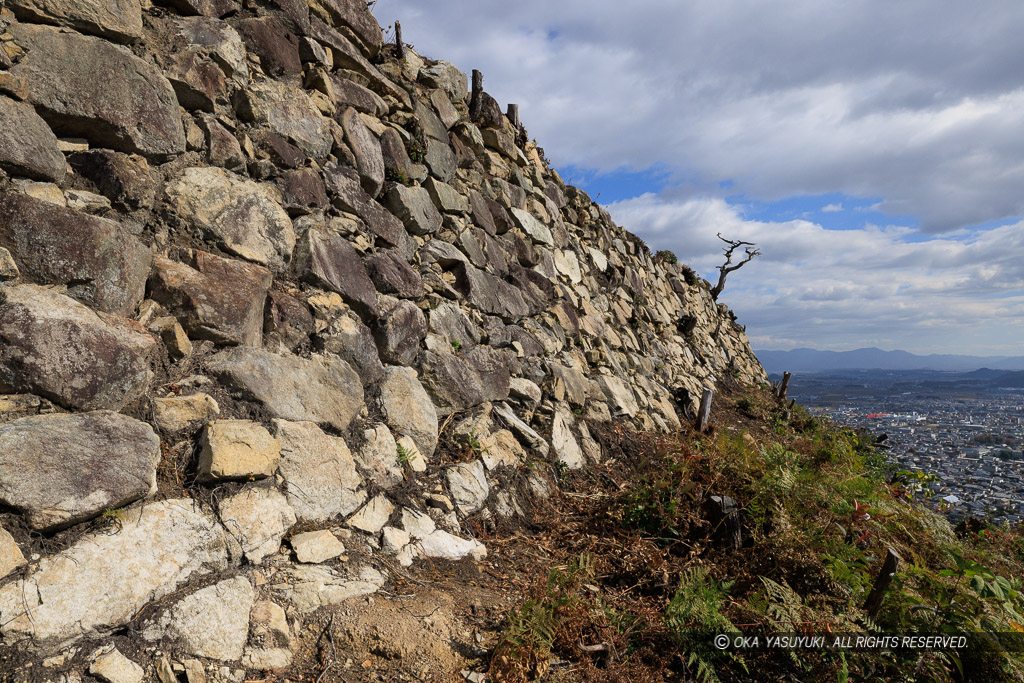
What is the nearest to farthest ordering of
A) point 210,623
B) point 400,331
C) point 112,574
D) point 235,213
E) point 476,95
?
point 112,574 < point 210,623 < point 235,213 < point 400,331 < point 476,95

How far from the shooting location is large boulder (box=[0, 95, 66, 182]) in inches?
116

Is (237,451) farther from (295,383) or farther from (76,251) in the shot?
(76,251)

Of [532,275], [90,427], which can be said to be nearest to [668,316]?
[532,275]

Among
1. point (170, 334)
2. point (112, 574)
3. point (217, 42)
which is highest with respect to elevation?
point (217, 42)

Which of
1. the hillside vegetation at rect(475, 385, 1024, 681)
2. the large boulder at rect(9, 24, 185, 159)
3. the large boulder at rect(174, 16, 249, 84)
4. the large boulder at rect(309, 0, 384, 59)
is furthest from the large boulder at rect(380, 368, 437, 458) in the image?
the large boulder at rect(309, 0, 384, 59)

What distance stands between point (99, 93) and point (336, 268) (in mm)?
2013

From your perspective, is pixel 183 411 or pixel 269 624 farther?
pixel 183 411

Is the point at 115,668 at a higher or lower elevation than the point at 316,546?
lower

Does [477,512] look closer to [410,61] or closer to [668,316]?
[410,61]

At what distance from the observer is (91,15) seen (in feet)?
→ 12.0

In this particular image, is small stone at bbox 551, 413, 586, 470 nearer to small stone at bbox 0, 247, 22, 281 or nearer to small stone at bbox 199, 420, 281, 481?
small stone at bbox 199, 420, 281, 481

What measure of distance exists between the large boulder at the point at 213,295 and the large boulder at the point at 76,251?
0.15 metres

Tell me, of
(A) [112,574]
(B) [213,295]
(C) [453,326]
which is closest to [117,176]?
(B) [213,295]

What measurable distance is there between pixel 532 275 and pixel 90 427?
250 inches
